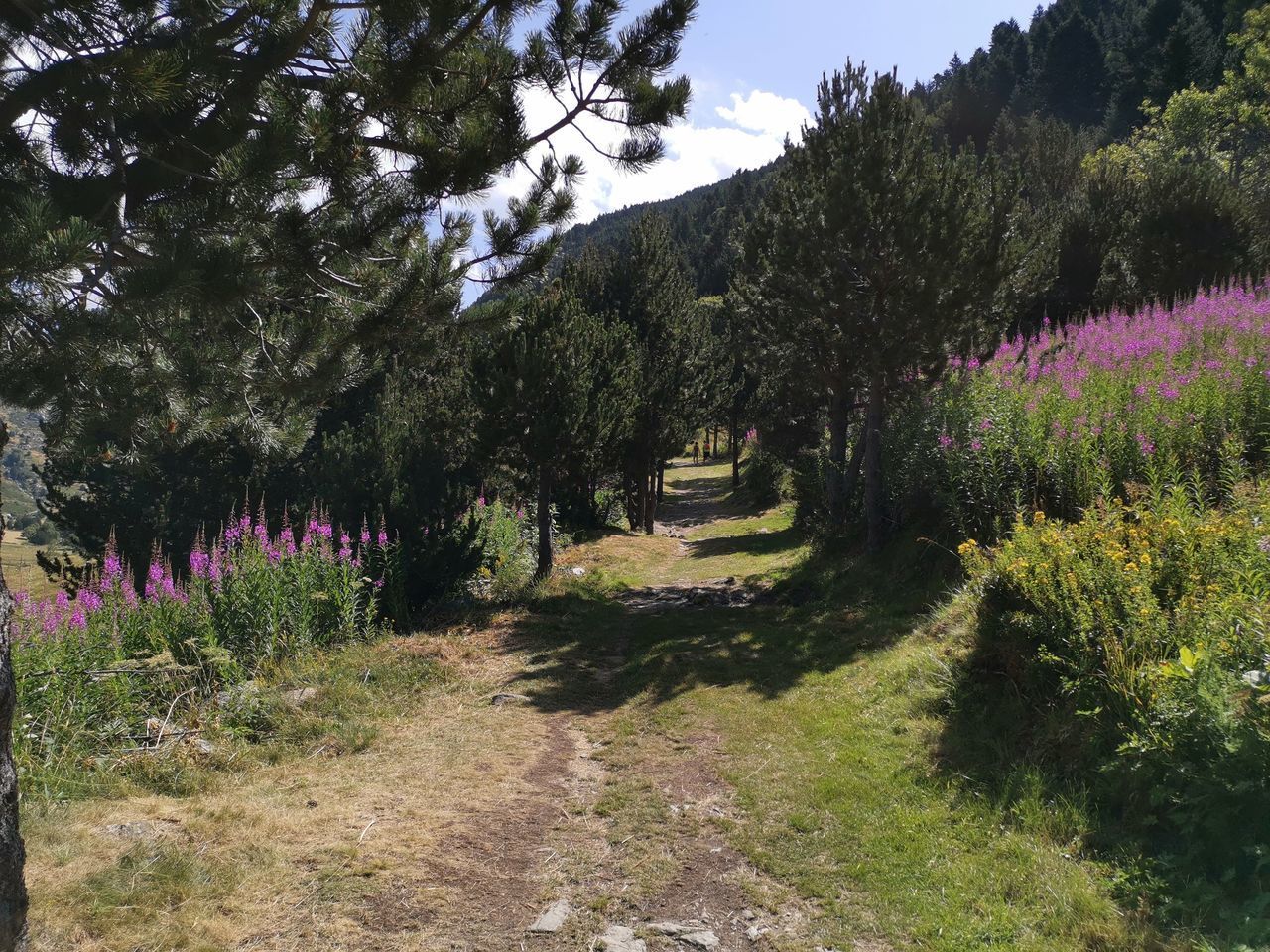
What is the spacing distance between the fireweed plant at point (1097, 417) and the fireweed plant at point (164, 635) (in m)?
7.62

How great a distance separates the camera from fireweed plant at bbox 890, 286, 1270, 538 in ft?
23.7

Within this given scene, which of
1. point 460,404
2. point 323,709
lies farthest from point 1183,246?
point 323,709

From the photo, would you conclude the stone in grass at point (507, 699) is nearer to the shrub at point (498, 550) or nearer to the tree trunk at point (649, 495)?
the shrub at point (498, 550)

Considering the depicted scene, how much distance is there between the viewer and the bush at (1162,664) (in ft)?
11.4

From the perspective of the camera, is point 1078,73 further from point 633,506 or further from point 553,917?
point 553,917

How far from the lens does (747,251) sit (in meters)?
14.8

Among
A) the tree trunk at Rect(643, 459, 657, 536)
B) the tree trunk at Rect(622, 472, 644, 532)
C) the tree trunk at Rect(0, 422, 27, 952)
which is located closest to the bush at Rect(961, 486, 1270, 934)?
the tree trunk at Rect(0, 422, 27, 952)

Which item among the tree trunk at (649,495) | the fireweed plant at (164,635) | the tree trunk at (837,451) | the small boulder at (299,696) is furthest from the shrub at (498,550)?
the tree trunk at (649,495)

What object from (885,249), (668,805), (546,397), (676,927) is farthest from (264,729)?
(885,249)

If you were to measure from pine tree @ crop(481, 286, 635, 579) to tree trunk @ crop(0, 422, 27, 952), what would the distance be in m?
10.1

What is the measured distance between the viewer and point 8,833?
2709mm

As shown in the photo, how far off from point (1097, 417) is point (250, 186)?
8.13m

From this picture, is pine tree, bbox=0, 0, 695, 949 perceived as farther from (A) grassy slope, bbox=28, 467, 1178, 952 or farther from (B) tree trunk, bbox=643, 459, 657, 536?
(B) tree trunk, bbox=643, 459, 657, 536

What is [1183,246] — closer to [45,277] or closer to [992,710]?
[992,710]
